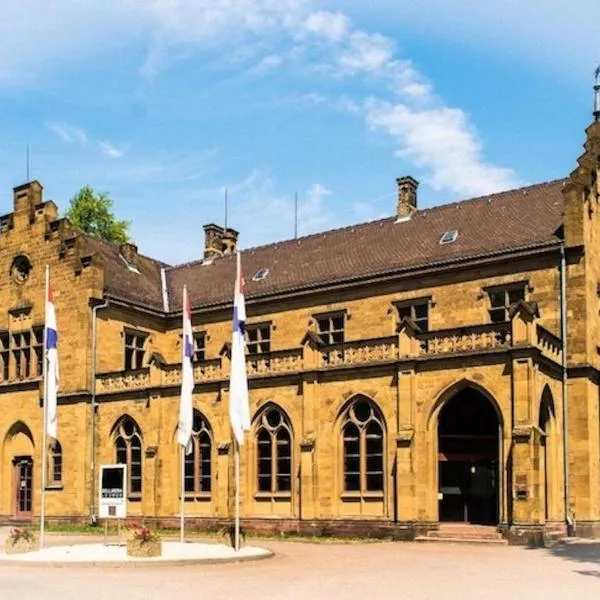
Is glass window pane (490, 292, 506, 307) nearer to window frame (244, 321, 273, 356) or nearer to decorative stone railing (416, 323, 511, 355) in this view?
decorative stone railing (416, 323, 511, 355)

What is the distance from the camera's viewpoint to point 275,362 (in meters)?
32.2

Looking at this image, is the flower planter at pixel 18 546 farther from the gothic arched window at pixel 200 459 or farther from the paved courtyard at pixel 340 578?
the gothic arched window at pixel 200 459

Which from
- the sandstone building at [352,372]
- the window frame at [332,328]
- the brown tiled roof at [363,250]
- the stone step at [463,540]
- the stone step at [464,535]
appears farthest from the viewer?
the window frame at [332,328]

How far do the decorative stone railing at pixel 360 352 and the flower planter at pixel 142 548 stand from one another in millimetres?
11594

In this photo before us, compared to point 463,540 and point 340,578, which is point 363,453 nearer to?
point 463,540

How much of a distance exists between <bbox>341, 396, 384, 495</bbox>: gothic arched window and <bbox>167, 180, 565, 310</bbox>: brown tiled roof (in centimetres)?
636

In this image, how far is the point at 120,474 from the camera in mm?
24031

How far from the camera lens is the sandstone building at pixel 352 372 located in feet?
92.5

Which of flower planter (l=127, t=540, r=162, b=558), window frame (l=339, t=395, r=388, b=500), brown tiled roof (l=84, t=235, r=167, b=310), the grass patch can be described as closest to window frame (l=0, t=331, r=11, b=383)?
brown tiled roof (l=84, t=235, r=167, b=310)

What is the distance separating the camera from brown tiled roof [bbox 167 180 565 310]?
109ft

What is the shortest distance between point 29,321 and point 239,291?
18453mm

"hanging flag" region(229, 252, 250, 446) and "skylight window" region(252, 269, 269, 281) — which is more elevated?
"skylight window" region(252, 269, 269, 281)

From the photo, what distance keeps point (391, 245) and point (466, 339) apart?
956 centimetres

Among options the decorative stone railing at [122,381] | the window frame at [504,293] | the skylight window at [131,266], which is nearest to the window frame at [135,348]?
the decorative stone railing at [122,381]
